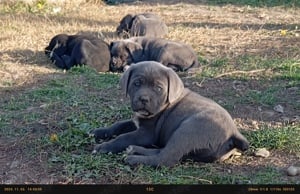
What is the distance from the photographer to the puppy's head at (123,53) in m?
11.0

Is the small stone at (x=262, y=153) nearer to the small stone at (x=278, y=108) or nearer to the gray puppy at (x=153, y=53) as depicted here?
the small stone at (x=278, y=108)

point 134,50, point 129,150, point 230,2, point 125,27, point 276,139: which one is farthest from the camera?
point 230,2

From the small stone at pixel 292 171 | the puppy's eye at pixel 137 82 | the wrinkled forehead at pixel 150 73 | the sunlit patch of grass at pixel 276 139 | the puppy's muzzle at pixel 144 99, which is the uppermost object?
the wrinkled forehead at pixel 150 73

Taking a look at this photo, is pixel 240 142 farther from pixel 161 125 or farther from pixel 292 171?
pixel 161 125

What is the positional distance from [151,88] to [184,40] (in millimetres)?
7112

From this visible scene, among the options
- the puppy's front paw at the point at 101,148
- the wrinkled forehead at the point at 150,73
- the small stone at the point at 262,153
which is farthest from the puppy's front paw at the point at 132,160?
the small stone at the point at 262,153

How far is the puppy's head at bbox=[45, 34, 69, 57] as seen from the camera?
36.8 ft

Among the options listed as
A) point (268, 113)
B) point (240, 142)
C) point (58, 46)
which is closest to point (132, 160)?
point (240, 142)

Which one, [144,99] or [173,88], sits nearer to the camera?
[144,99]

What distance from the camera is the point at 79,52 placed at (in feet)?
35.2

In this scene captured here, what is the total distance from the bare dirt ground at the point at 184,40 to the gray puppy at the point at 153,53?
73 centimetres

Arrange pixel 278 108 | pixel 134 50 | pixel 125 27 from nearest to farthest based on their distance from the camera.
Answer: pixel 278 108, pixel 134 50, pixel 125 27

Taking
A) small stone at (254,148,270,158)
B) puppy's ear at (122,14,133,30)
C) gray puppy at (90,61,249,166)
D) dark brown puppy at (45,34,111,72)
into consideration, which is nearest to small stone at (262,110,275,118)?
small stone at (254,148,270,158)

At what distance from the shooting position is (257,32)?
13.6 m
